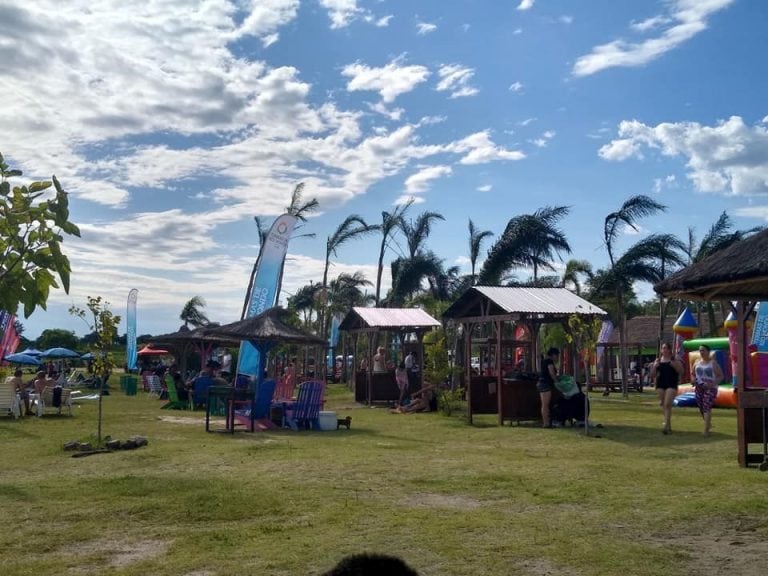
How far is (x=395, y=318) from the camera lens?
84.8ft

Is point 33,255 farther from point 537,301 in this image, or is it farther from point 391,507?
point 537,301

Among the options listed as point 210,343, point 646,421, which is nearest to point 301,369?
point 210,343

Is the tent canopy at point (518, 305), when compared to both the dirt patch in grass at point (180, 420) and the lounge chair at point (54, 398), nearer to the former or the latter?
the dirt patch in grass at point (180, 420)

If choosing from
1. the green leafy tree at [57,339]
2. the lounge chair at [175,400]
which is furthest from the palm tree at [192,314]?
the lounge chair at [175,400]


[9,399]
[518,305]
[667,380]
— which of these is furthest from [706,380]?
[9,399]

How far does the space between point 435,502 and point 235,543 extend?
229cm

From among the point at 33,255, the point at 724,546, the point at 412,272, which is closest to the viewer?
the point at 33,255

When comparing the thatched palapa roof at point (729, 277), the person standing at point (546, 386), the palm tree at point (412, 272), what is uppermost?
the palm tree at point (412, 272)

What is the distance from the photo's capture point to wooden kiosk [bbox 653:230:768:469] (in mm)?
9133

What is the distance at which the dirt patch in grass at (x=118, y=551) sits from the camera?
5.77 m

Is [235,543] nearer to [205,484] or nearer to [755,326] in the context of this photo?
[205,484]

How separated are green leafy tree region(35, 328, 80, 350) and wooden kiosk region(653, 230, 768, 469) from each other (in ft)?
216

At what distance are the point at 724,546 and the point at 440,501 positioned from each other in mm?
2733

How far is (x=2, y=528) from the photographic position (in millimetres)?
6965
